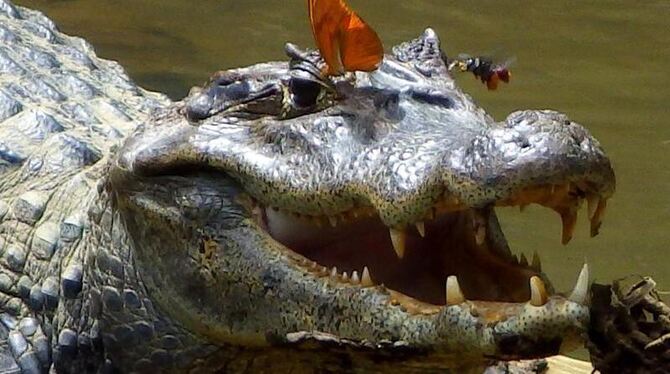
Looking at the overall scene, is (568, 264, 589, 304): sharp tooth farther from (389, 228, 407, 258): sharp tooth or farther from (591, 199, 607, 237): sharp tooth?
(389, 228, 407, 258): sharp tooth

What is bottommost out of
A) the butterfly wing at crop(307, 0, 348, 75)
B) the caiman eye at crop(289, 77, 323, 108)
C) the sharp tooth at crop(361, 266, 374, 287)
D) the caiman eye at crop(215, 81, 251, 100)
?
the sharp tooth at crop(361, 266, 374, 287)

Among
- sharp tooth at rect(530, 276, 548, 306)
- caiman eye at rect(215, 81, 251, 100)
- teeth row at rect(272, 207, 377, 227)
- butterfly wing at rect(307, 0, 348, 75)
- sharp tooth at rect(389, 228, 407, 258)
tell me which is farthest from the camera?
caiman eye at rect(215, 81, 251, 100)

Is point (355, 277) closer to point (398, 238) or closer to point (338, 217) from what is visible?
point (338, 217)

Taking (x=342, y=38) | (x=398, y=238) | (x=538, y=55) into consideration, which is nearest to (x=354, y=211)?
(x=398, y=238)

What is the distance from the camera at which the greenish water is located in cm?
598

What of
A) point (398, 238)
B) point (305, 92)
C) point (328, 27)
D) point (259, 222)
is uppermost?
point (328, 27)

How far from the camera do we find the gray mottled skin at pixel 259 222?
104 inches

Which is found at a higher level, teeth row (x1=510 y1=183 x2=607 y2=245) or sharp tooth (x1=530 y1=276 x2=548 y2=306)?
teeth row (x1=510 y1=183 x2=607 y2=245)

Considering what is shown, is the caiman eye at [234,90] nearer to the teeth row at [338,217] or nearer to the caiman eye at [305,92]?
the caiman eye at [305,92]

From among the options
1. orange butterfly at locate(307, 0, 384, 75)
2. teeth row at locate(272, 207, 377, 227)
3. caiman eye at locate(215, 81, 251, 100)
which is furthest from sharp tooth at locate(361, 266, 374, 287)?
caiman eye at locate(215, 81, 251, 100)

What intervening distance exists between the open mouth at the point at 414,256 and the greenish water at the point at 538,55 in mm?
2649

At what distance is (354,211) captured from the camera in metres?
2.86

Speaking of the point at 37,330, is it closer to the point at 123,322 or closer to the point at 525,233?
the point at 123,322

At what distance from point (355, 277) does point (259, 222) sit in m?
0.32
